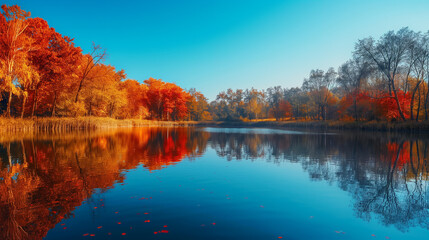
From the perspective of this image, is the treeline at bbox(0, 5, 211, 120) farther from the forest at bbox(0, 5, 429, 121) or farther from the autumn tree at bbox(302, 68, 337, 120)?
the autumn tree at bbox(302, 68, 337, 120)

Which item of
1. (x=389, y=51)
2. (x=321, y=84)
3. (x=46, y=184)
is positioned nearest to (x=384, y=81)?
(x=389, y=51)

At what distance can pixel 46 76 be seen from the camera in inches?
1309

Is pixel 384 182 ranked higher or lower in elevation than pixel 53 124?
lower

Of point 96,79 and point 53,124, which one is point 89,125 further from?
point 96,79

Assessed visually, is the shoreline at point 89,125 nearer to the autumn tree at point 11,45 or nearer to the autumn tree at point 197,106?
the autumn tree at point 11,45

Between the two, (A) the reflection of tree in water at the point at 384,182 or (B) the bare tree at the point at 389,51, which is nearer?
(A) the reflection of tree in water at the point at 384,182

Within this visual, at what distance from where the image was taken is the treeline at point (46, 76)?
25844 millimetres

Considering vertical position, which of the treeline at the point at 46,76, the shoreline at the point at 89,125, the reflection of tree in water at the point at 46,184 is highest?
the treeline at the point at 46,76

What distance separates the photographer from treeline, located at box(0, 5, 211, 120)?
84.8 ft

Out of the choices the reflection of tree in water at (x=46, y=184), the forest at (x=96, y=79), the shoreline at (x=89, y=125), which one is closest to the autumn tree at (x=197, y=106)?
the forest at (x=96, y=79)

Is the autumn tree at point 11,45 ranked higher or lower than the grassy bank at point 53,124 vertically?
higher

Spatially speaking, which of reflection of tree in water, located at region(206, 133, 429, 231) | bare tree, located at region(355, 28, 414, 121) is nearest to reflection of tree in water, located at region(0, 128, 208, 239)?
reflection of tree in water, located at region(206, 133, 429, 231)

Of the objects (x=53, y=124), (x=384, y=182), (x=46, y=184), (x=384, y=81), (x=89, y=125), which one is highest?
(x=384, y=81)

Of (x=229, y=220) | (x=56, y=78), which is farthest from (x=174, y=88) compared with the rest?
(x=229, y=220)
